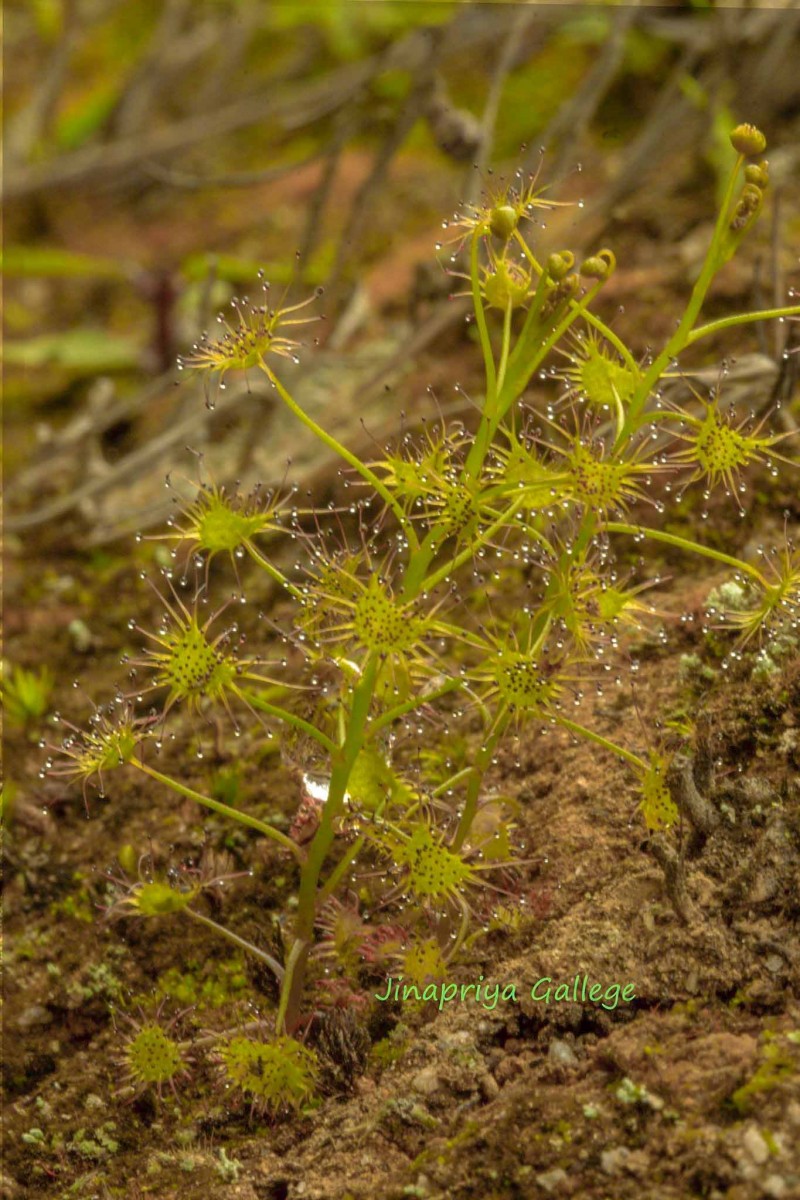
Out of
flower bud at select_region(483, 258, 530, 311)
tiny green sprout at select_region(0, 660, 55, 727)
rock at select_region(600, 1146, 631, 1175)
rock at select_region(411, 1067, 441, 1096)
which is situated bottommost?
tiny green sprout at select_region(0, 660, 55, 727)

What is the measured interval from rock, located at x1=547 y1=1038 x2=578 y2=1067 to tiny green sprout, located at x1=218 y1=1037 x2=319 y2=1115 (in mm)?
336

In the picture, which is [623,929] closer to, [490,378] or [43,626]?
[490,378]

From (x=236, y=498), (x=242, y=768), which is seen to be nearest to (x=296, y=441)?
(x=242, y=768)

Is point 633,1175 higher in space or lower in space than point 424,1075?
higher

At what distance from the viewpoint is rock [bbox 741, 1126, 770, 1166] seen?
140 centimetres

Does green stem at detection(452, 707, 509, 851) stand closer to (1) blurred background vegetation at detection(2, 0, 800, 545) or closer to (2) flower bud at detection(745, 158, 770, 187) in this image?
(2) flower bud at detection(745, 158, 770, 187)

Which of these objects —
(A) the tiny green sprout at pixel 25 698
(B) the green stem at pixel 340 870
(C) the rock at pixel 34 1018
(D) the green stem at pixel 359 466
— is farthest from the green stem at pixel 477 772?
(A) the tiny green sprout at pixel 25 698

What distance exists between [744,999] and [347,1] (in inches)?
169

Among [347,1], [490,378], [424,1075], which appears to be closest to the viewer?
[490,378]

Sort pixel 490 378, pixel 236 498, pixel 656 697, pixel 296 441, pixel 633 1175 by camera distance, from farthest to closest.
Answer: pixel 296 441 < pixel 656 697 < pixel 236 498 < pixel 490 378 < pixel 633 1175

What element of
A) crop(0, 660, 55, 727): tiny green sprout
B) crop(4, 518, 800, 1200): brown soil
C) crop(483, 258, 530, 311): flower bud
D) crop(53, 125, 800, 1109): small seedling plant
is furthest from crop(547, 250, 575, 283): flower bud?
crop(0, 660, 55, 727): tiny green sprout

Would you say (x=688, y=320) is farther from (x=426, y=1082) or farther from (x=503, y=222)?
(x=426, y=1082)

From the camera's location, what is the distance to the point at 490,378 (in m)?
1.61

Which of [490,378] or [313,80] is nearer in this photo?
[490,378]
